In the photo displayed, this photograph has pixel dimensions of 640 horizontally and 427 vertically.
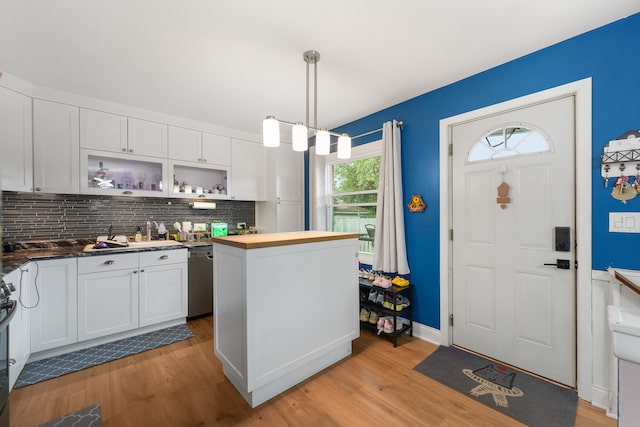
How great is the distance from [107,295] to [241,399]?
1774mm

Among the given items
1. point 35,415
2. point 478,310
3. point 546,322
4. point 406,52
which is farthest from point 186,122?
point 546,322

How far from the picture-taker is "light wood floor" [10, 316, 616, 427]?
170 cm

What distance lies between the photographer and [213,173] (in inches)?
150

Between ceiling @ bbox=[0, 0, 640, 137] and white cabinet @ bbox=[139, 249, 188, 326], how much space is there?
5.69ft

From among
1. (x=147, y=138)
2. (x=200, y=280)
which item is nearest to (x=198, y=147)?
(x=147, y=138)

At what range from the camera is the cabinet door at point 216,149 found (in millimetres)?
3584

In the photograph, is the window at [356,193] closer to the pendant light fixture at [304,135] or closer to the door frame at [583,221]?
the pendant light fixture at [304,135]

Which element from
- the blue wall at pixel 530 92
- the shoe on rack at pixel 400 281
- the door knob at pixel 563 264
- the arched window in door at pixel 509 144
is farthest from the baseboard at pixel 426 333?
the arched window in door at pixel 509 144

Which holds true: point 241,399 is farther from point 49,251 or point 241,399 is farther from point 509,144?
point 509,144

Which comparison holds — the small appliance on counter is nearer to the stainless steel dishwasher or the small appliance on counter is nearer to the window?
the stainless steel dishwasher

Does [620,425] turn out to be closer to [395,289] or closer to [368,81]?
[395,289]

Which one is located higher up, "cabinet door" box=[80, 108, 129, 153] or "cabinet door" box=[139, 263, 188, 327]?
"cabinet door" box=[80, 108, 129, 153]

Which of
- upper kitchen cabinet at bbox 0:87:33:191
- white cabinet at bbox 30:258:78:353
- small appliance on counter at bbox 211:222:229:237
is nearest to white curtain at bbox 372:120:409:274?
small appliance on counter at bbox 211:222:229:237

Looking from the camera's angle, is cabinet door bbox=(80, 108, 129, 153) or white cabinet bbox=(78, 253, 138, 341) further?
cabinet door bbox=(80, 108, 129, 153)
